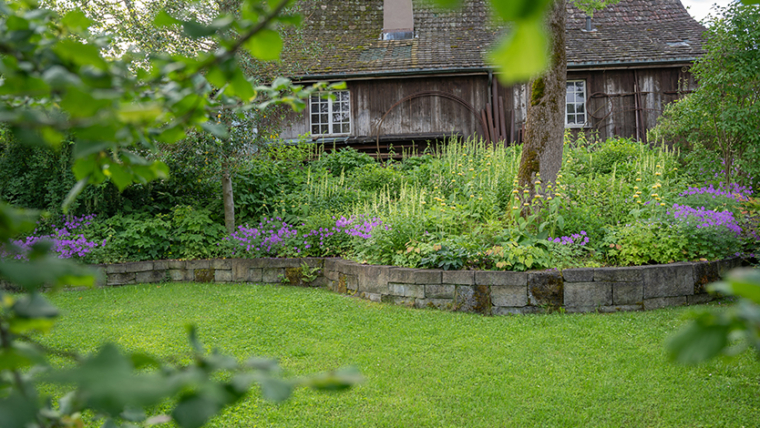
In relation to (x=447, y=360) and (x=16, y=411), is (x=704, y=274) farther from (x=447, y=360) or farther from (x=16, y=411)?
(x=16, y=411)

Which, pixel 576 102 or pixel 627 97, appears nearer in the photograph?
pixel 627 97

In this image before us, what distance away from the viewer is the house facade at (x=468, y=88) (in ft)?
39.4

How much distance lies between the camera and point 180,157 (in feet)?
23.6

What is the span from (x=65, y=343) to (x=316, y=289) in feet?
8.55

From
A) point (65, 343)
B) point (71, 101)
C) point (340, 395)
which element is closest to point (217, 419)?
point (340, 395)

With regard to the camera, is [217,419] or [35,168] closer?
[217,419]

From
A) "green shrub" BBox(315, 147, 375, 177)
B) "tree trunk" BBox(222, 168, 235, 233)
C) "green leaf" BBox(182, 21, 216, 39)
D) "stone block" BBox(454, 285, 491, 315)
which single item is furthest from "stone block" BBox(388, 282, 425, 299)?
"green shrub" BBox(315, 147, 375, 177)

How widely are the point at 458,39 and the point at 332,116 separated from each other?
3.92 meters

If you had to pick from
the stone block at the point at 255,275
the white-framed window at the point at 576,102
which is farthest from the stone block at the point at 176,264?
the white-framed window at the point at 576,102

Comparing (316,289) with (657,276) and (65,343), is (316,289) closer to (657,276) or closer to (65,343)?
A: (65,343)

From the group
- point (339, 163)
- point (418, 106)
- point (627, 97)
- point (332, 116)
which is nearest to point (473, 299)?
point (339, 163)

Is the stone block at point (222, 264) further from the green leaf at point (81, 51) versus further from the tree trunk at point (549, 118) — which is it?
the green leaf at point (81, 51)

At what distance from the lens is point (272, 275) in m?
6.42

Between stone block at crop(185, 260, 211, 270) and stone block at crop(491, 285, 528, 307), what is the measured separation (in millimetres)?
3898
